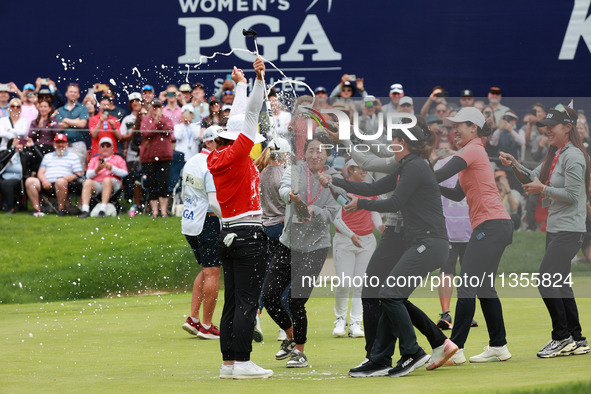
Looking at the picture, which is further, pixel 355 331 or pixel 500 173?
pixel 355 331

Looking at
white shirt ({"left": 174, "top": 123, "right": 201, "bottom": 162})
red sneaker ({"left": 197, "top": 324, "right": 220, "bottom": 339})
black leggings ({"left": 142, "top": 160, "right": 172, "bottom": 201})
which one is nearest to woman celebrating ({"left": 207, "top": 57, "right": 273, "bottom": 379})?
red sneaker ({"left": 197, "top": 324, "right": 220, "bottom": 339})

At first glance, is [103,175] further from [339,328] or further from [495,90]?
[339,328]

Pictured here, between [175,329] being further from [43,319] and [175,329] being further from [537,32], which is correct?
[537,32]

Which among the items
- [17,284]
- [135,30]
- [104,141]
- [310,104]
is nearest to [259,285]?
[310,104]

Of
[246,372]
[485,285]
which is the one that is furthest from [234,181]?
[485,285]

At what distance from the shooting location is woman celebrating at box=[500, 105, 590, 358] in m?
8.95

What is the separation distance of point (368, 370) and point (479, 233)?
63.0 inches

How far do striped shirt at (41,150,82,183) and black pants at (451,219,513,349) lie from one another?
1067 cm

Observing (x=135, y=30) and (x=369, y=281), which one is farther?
(x=135, y=30)

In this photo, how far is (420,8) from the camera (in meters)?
19.2

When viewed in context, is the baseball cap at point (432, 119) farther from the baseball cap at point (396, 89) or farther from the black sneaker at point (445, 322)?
the baseball cap at point (396, 89)

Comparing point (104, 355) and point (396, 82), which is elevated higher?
point (396, 82)

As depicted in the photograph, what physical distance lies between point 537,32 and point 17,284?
A: 10.2 meters

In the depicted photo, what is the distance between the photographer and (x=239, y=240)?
26.9 feet
